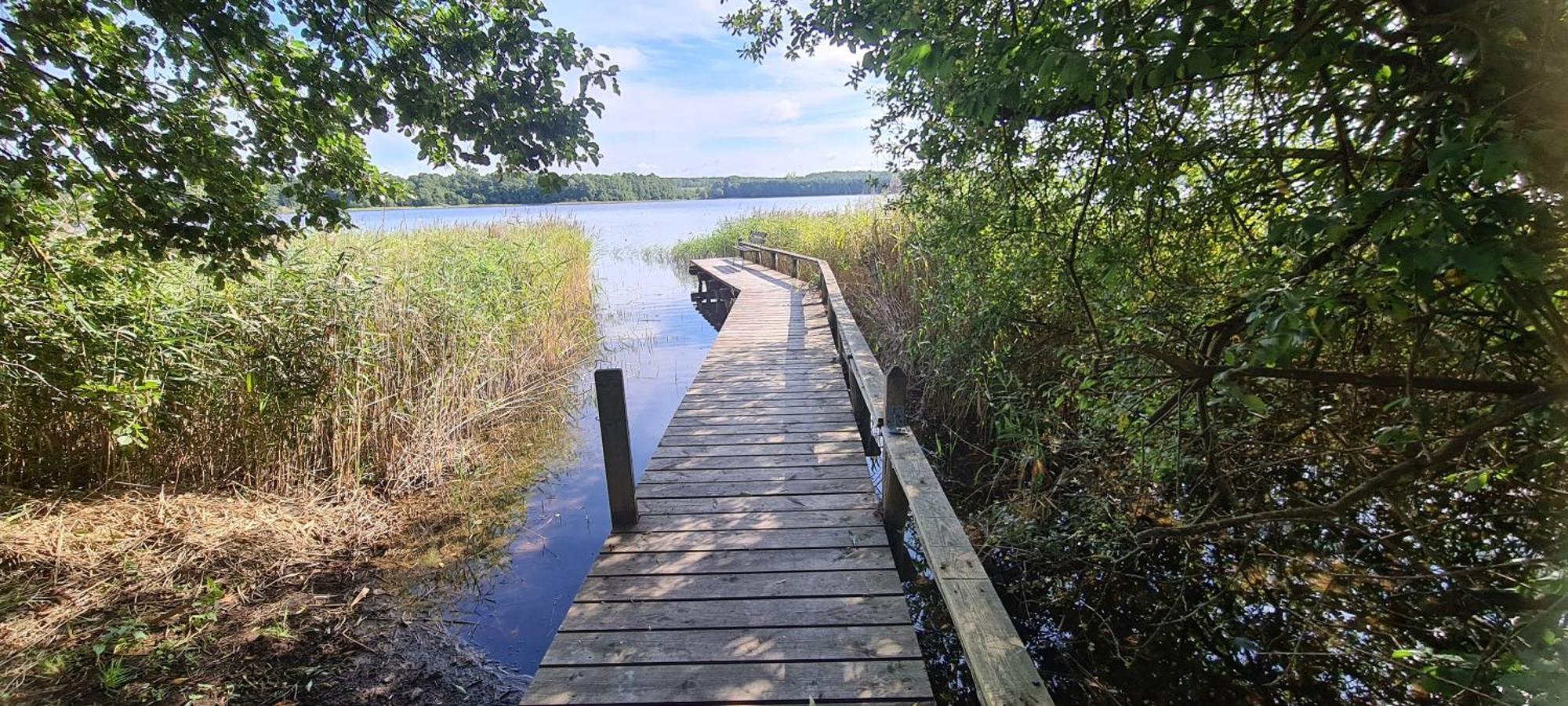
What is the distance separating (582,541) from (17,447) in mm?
3392

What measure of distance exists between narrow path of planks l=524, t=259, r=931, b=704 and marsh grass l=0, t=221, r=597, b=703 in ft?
5.43

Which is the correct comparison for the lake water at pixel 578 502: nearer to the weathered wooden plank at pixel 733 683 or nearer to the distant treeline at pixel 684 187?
the weathered wooden plank at pixel 733 683

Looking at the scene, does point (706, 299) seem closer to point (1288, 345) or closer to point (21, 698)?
point (21, 698)

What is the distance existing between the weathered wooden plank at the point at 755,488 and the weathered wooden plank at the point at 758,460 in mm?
267

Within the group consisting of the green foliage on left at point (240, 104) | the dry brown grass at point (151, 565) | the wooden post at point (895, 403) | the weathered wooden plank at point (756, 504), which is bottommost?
the dry brown grass at point (151, 565)

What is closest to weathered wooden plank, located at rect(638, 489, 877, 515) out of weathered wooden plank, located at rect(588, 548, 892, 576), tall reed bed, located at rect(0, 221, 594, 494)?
weathered wooden plank, located at rect(588, 548, 892, 576)

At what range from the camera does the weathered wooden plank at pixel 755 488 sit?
3848 mm

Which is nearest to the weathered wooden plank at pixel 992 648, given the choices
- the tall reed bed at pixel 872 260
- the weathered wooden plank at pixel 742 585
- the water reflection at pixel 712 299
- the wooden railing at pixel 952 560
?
the wooden railing at pixel 952 560

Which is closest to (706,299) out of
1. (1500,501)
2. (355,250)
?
(355,250)

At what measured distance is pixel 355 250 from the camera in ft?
20.9

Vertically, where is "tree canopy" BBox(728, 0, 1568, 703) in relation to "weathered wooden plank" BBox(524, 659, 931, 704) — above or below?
above

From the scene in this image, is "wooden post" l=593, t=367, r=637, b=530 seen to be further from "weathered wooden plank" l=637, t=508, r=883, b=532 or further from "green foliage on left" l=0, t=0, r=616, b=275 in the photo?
"green foliage on left" l=0, t=0, r=616, b=275

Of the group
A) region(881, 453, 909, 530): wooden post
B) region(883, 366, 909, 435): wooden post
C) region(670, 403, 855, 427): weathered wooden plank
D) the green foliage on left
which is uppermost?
the green foliage on left

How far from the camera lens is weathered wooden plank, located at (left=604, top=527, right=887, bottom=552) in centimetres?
322
